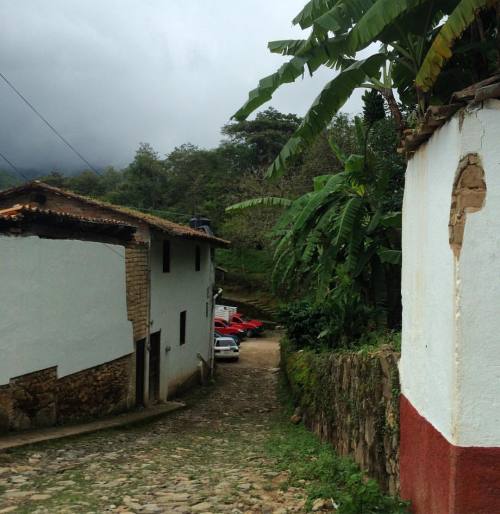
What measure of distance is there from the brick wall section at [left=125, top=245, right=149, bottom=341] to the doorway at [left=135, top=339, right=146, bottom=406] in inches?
10.1

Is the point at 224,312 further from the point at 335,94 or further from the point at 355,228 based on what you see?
the point at 335,94

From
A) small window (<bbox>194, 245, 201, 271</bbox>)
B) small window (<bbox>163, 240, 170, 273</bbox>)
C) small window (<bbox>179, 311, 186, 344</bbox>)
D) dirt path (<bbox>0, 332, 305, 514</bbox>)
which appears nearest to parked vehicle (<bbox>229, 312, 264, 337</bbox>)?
small window (<bbox>194, 245, 201, 271</bbox>)

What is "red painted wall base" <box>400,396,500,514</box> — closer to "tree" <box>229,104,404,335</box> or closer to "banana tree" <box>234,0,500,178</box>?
"banana tree" <box>234,0,500,178</box>

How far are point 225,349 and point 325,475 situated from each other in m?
19.3

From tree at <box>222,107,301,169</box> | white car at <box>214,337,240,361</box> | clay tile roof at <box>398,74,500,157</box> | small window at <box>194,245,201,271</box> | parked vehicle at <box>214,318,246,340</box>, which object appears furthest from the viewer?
tree at <box>222,107,301,169</box>

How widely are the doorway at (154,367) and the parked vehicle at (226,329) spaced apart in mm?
15444

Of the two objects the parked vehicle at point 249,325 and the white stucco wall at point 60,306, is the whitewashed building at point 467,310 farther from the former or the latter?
the parked vehicle at point 249,325

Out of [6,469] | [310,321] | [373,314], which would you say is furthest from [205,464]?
[310,321]

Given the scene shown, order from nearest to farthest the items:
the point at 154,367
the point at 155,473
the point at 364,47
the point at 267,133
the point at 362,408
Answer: the point at 364,47
the point at 362,408
the point at 155,473
the point at 154,367
the point at 267,133

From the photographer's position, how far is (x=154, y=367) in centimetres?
1569

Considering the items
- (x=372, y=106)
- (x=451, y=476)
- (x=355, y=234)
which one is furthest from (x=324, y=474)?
(x=372, y=106)

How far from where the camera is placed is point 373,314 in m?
10.5

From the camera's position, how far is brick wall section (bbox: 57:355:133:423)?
10.9 metres

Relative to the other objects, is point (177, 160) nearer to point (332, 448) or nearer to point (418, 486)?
point (332, 448)
